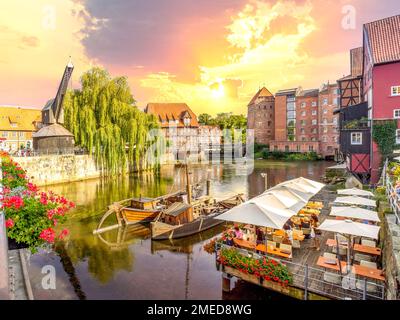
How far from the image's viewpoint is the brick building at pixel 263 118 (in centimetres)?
7281

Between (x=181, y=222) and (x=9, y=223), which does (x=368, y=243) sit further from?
(x=9, y=223)

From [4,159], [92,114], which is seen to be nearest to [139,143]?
[92,114]

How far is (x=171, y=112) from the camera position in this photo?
68500 millimetres

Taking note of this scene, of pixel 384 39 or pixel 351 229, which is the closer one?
pixel 351 229

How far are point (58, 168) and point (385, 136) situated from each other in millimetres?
32541

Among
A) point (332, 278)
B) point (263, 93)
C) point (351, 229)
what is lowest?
point (332, 278)

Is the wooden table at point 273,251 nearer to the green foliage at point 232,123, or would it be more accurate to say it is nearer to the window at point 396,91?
the window at point 396,91

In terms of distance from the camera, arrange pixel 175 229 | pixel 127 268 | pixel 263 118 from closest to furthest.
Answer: pixel 127 268, pixel 175 229, pixel 263 118

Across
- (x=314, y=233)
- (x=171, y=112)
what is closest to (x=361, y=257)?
(x=314, y=233)

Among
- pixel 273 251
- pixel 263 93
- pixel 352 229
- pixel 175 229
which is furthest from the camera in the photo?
pixel 263 93

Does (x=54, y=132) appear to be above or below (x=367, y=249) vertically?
above

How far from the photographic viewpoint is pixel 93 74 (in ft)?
115
